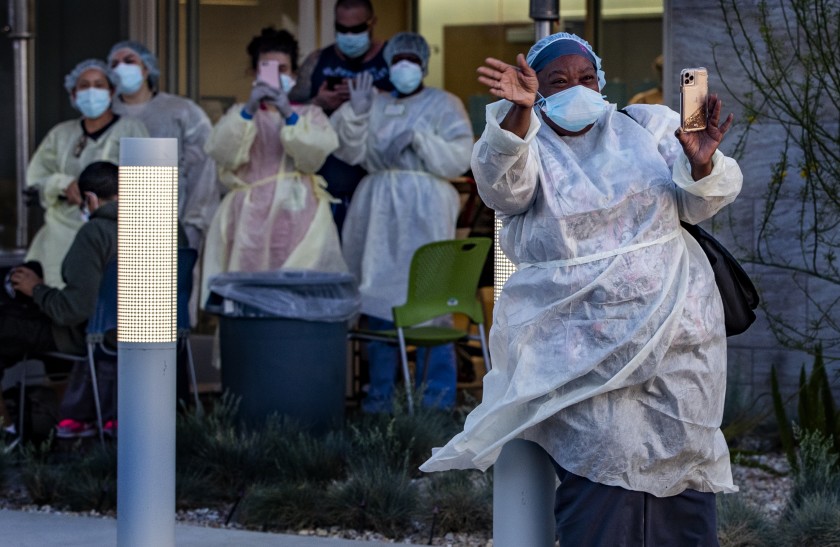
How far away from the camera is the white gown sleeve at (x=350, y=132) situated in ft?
25.8

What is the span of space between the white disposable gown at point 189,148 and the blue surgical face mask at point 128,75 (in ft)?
0.60

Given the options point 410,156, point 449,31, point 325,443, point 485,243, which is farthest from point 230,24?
point 325,443

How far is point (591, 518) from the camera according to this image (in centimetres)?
330

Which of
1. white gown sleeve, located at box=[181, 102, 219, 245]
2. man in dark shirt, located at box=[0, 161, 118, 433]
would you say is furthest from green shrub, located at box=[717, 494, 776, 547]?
white gown sleeve, located at box=[181, 102, 219, 245]

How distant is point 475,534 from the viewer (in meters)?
5.24

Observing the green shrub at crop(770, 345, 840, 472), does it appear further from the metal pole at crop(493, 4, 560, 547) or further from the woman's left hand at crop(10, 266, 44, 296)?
the woman's left hand at crop(10, 266, 44, 296)

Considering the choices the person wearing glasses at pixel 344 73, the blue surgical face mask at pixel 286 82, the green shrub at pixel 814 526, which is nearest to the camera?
the green shrub at pixel 814 526

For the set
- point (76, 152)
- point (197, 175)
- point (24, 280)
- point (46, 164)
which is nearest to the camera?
point (24, 280)

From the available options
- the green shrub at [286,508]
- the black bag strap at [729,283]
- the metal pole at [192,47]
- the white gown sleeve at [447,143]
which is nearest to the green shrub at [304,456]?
the green shrub at [286,508]

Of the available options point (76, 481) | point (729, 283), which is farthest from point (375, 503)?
point (729, 283)

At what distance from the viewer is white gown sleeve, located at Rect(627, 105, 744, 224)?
3.21 meters

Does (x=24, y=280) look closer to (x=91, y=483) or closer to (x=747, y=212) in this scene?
(x=91, y=483)

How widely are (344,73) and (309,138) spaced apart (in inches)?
34.9

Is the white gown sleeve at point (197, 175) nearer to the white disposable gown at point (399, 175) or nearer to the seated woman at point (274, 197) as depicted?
the seated woman at point (274, 197)
